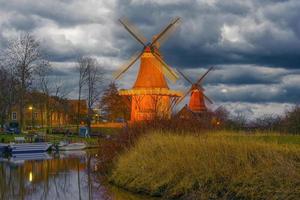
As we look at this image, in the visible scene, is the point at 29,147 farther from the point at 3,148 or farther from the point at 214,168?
the point at 214,168

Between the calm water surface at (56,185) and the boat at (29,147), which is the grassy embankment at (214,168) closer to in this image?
the calm water surface at (56,185)

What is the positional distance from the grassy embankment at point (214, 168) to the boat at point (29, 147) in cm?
3283

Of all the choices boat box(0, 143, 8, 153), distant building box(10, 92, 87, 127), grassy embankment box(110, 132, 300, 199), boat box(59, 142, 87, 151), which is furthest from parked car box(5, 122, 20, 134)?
grassy embankment box(110, 132, 300, 199)

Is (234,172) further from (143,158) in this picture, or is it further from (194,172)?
(143,158)

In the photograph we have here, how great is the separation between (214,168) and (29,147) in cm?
4028

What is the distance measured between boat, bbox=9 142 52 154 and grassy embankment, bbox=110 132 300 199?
32.8m

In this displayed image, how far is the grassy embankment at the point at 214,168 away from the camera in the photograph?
A: 1592 cm

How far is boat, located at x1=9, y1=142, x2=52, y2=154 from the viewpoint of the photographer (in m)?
54.0

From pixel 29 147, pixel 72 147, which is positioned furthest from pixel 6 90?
pixel 29 147

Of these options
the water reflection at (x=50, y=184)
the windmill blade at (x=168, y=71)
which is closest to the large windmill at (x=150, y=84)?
the windmill blade at (x=168, y=71)

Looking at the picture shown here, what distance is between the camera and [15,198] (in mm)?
21125

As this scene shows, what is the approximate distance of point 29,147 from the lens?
55.7 meters

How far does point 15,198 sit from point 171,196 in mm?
6291

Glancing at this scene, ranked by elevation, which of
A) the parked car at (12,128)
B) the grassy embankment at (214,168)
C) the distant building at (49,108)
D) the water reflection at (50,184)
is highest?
the distant building at (49,108)
